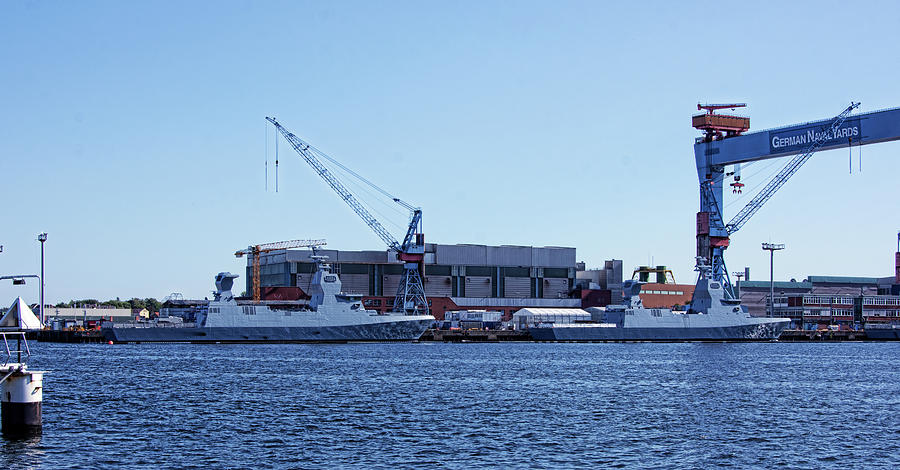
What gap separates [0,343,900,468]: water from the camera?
87.7 feet

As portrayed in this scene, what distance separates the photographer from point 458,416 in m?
35.2

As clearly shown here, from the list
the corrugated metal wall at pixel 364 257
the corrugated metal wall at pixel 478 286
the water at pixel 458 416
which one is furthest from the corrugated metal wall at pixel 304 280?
the water at pixel 458 416

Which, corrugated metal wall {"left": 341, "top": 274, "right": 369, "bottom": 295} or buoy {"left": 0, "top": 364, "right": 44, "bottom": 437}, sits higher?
corrugated metal wall {"left": 341, "top": 274, "right": 369, "bottom": 295}

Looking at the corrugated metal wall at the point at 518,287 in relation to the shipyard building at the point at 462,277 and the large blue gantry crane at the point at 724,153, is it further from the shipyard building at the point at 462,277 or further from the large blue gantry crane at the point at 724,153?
the large blue gantry crane at the point at 724,153

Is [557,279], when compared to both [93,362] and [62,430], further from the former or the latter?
[62,430]

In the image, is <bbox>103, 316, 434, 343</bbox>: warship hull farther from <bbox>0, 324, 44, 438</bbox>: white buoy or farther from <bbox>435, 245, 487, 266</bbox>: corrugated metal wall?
<bbox>0, 324, 44, 438</bbox>: white buoy

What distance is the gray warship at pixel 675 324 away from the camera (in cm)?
10488

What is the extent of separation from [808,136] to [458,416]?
7662cm

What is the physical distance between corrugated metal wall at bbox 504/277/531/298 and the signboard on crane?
147ft

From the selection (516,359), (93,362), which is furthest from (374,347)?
(93,362)

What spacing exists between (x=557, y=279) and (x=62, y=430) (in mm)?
113917

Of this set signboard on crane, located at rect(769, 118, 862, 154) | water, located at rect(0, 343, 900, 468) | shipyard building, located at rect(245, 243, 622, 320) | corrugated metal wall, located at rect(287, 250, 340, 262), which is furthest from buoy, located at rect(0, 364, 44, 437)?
corrugated metal wall, located at rect(287, 250, 340, 262)

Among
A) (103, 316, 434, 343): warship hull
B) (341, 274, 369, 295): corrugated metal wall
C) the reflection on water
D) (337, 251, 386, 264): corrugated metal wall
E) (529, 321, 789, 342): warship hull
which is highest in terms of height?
(337, 251, 386, 264): corrugated metal wall

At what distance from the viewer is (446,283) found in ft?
440
